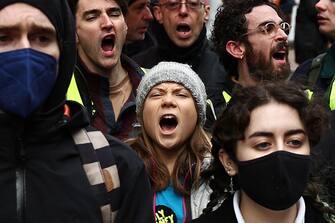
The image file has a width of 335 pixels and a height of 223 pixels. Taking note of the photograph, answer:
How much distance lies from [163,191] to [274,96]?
2.56ft

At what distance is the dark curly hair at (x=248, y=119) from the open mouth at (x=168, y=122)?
542 millimetres

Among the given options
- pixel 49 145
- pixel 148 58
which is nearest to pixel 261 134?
pixel 49 145

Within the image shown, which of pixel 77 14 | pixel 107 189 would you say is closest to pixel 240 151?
pixel 107 189

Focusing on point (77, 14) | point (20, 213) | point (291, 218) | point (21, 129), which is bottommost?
point (291, 218)

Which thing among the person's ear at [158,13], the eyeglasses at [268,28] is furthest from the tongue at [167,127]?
the person's ear at [158,13]

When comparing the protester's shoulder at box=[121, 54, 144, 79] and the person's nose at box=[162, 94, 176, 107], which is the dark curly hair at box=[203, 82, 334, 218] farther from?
the protester's shoulder at box=[121, 54, 144, 79]

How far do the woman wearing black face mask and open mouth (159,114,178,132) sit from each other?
0.57 meters

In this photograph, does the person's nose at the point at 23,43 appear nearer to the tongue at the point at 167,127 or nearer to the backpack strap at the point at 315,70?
the tongue at the point at 167,127

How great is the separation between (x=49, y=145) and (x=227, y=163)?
110 centimetres

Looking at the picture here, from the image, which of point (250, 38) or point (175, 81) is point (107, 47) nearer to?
point (175, 81)

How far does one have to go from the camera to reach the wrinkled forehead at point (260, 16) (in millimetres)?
5527

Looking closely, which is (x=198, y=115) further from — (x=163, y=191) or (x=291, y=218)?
(x=291, y=218)

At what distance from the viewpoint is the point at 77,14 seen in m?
5.01

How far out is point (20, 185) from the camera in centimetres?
262
